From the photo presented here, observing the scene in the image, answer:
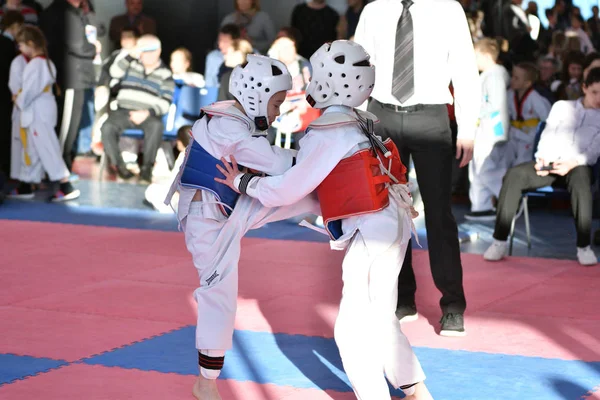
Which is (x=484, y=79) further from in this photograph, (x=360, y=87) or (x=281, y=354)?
(x=360, y=87)

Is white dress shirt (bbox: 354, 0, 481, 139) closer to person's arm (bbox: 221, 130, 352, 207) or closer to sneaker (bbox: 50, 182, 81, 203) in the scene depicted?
person's arm (bbox: 221, 130, 352, 207)

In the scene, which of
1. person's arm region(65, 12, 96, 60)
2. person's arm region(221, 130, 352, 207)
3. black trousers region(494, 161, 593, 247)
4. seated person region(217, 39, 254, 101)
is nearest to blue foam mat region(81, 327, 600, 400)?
person's arm region(221, 130, 352, 207)

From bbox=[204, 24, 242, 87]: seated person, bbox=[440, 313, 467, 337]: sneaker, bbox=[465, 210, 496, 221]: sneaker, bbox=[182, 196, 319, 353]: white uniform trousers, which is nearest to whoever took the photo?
bbox=[182, 196, 319, 353]: white uniform trousers

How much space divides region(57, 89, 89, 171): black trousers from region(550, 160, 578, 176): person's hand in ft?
20.1

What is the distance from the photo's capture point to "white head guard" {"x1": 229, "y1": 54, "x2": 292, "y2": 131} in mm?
4086

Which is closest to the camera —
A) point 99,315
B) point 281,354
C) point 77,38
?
point 281,354

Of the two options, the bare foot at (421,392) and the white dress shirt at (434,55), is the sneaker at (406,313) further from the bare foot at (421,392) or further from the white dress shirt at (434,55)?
the bare foot at (421,392)

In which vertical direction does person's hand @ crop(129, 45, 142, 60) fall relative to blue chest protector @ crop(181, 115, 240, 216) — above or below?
below

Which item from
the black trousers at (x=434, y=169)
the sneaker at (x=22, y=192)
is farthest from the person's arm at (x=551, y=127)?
the sneaker at (x=22, y=192)

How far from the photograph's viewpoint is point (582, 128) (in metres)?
7.86

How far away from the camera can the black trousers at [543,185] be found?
7.54 m

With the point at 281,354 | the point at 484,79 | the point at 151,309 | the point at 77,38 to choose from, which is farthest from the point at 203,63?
the point at 281,354

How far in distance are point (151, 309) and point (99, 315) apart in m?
0.32

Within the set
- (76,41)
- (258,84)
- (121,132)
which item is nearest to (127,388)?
(258,84)
